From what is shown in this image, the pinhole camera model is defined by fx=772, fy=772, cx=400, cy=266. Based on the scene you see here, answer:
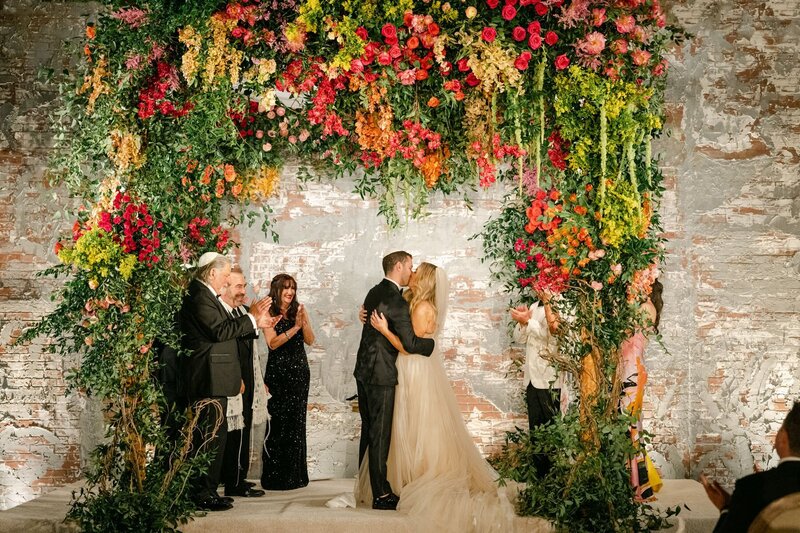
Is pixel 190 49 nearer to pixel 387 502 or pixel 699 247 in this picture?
pixel 387 502

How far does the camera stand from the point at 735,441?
7133 millimetres

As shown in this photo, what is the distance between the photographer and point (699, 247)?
7.25 metres

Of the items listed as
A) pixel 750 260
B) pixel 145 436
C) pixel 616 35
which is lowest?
pixel 145 436

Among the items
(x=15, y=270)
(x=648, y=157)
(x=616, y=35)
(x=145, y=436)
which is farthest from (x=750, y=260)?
(x=15, y=270)

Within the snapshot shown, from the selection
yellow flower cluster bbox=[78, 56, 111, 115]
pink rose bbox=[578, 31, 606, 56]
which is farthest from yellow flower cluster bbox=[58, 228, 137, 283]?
pink rose bbox=[578, 31, 606, 56]

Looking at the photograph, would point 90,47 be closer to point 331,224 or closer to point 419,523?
point 331,224

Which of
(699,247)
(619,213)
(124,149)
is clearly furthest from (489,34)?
(699,247)

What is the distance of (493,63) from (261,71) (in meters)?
1.45

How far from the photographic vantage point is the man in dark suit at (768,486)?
296cm

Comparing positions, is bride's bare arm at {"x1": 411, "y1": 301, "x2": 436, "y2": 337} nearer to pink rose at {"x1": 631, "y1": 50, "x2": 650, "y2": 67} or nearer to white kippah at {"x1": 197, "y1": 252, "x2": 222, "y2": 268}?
white kippah at {"x1": 197, "y1": 252, "x2": 222, "y2": 268}

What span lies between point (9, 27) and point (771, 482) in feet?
23.9

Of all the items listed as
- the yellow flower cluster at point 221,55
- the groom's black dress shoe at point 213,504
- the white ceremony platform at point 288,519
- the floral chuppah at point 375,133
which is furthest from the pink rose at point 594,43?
the groom's black dress shoe at point 213,504

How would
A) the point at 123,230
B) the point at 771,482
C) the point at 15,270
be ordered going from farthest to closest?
the point at 15,270 < the point at 123,230 < the point at 771,482

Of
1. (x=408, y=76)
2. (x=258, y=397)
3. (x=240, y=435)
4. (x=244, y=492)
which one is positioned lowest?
(x=244, y=492)
